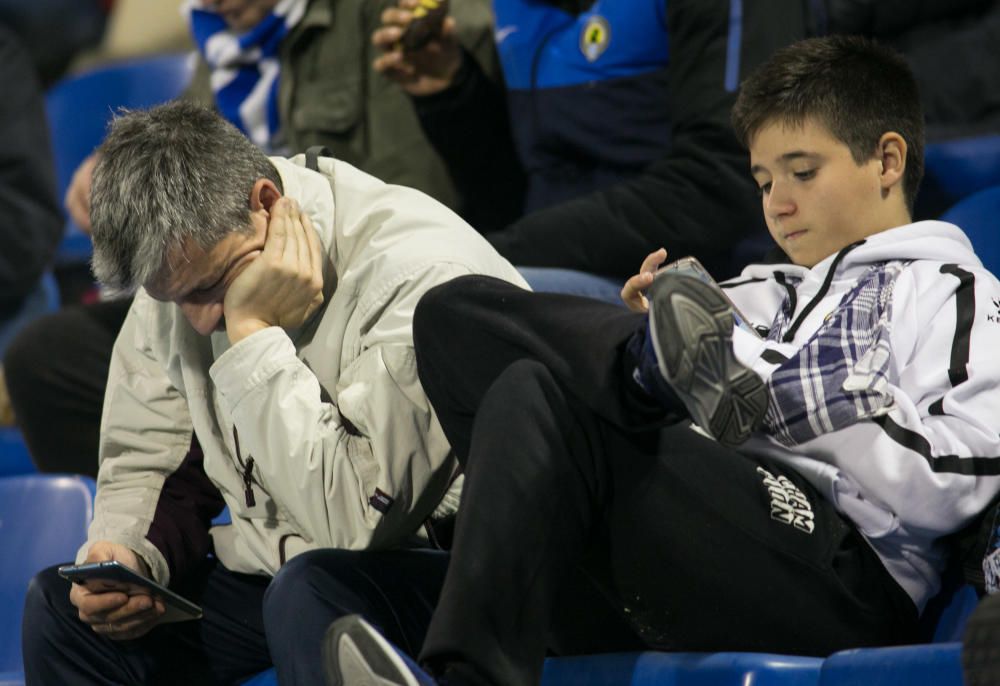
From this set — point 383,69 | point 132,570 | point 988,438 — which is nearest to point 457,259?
point 132,570

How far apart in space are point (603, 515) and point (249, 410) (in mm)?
491

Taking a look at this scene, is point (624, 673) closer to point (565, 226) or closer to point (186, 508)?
point (186, 508)

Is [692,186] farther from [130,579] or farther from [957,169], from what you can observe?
[130,579]

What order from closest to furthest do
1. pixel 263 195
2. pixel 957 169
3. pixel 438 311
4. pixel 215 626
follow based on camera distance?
pixel 438 311
pixel 263 195
pixel 215 626
pixel 957 169

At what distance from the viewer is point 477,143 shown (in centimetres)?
288

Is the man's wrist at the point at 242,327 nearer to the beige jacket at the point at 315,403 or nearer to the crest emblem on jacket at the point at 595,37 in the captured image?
the beige jacket at the point at 315,403

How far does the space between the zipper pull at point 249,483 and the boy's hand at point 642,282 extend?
55 centimetres

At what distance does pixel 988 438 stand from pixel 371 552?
694 mm

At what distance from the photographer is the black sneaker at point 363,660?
50.3 inches

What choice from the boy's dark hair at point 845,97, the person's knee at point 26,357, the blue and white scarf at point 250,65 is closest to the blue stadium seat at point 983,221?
the boy's dark hair at point 845,97

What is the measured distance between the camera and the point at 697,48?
8.01 ft

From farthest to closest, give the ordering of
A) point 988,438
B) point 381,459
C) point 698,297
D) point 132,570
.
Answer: point 132,570
point 381,459
point 988,438
point 698,297

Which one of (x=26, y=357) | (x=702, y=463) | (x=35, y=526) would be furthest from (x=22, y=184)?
(x=702, y=463)

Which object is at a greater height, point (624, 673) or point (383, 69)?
point (383, 69)
